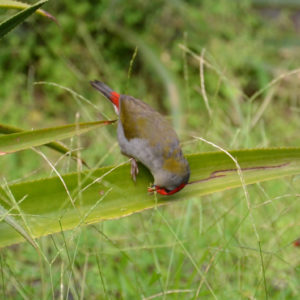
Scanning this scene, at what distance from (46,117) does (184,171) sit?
3.66 m

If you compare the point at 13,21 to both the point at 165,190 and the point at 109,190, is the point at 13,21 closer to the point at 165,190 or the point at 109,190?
the point at 109,190

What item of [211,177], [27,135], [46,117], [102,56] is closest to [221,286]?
[211,177]

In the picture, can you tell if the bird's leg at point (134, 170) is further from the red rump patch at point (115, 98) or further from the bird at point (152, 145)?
the red rump patch at point (115, 98)

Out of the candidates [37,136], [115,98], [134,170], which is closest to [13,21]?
[37,136]

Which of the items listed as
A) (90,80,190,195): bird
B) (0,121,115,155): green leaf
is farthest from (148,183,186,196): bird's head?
(0,121,115,155): green leaf

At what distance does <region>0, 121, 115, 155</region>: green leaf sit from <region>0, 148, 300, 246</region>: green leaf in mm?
113

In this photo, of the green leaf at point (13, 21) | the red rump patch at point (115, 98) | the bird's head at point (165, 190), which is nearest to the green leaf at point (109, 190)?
the bird's head at point (165, 190)

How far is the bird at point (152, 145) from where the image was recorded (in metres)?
1.88

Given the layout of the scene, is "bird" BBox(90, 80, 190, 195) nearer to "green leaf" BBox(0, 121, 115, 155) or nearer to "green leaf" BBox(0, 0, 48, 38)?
"green leaf" BBox(0, 121, 115, 155)

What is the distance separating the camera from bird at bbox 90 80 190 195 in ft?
6.16

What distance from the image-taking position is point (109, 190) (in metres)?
1.64

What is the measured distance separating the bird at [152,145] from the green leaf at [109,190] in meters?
0.04

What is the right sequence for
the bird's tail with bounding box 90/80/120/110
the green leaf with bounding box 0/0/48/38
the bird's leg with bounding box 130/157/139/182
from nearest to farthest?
the green leaf with bounding box 0/0/48/38
the bird's leg with bounding box 130/157/139/182
the bird's tail with bounding box 90/80/120/110

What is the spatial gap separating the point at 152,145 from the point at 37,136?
2.07 feet
